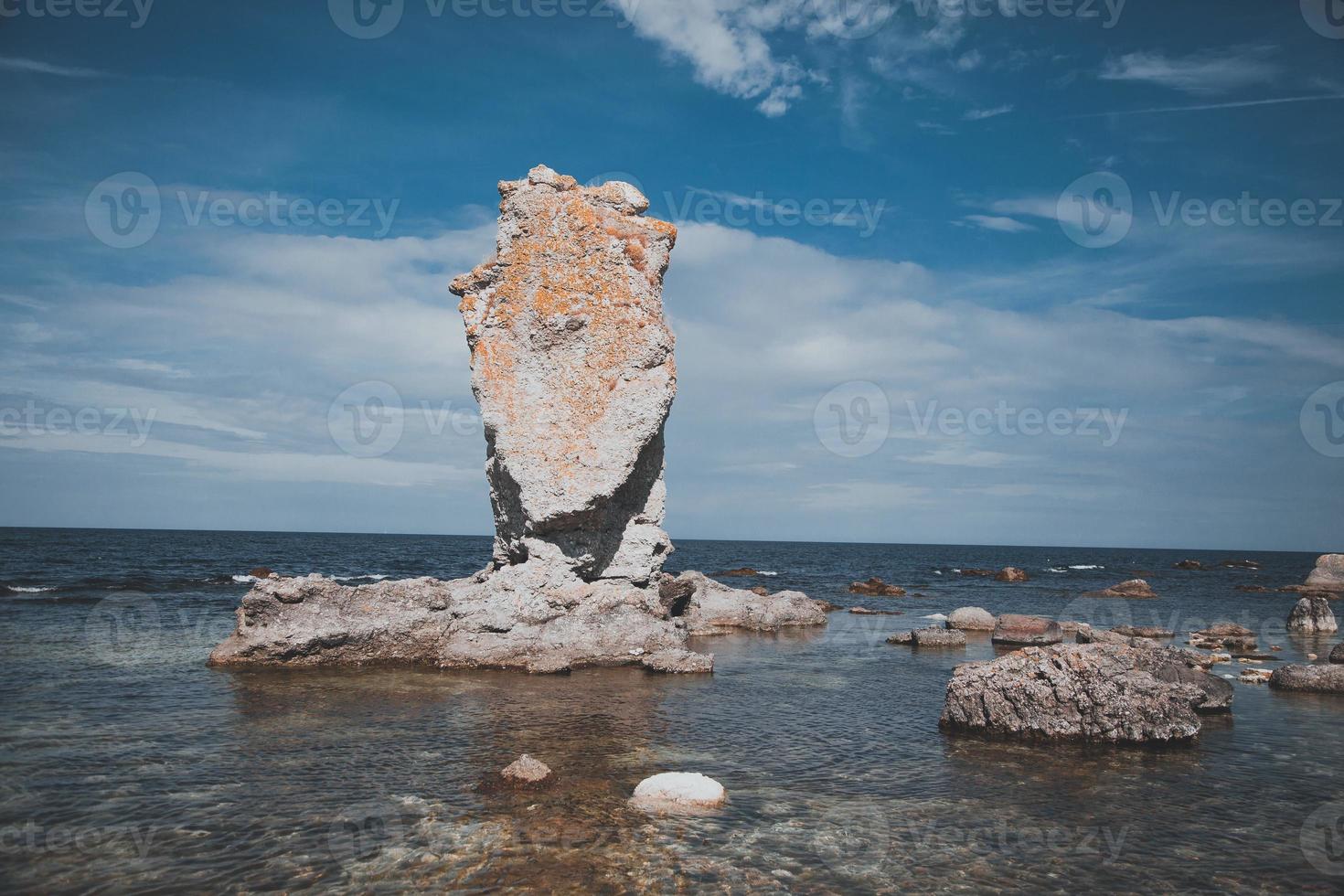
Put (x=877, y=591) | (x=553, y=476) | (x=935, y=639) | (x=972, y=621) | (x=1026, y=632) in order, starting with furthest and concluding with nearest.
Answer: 1. (x=877, y=591)
2. (x=972, y=621)
3. (x=1026, y=632)
4. (x=935, y=639)
5. (x=553, y=476)

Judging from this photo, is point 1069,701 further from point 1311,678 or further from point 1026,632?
point 1026,632

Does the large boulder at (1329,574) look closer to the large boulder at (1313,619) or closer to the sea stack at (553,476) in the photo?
the large boulder at (1313,619)

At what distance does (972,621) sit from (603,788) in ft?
84.0

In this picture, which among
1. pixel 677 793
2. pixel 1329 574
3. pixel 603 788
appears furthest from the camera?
pixel 1329 574

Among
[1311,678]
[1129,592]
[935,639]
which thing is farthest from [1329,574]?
[1311,678]

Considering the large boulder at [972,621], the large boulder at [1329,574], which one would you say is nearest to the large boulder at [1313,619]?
the large boulder at [972,621]

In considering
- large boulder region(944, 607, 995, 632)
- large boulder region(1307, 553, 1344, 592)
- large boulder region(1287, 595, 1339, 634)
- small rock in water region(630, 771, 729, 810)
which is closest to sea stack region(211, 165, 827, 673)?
small rock in water region(630, 771, 729, 810)

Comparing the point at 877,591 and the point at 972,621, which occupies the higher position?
the point at 972,621

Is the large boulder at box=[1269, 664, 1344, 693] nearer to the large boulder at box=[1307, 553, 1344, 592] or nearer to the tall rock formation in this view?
the tall rock formation

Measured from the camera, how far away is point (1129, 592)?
170 feet

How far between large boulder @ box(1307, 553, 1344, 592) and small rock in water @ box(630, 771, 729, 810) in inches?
2770

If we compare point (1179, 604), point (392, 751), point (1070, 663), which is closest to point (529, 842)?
point (392, 751)

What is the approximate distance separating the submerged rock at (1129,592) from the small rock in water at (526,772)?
50.4 m

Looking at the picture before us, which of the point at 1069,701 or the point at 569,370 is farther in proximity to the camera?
the point at 569,370
